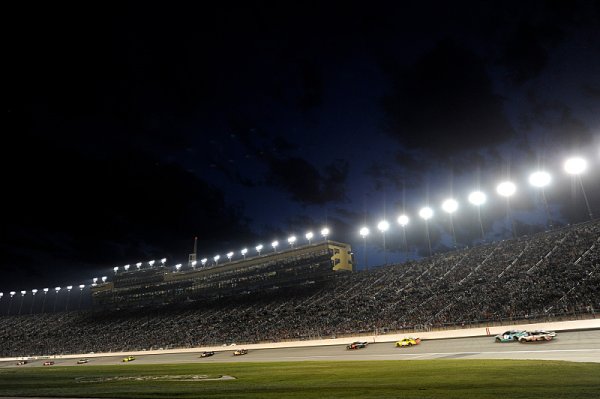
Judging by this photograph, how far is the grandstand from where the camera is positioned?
47.1 m

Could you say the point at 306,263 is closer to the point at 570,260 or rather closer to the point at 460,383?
the point at 570,260

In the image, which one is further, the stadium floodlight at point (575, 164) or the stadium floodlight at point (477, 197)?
the stadium floodlight at point (477, 197)

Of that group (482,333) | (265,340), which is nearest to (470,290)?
(482,333)

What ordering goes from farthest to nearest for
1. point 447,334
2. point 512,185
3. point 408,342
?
1. point 512,185
2. point 447,334
3. point 408,342

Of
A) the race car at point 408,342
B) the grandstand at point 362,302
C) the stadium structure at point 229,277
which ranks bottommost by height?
the race car at point 408,342

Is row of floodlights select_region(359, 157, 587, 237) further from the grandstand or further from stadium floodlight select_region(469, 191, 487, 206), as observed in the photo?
the grandstand

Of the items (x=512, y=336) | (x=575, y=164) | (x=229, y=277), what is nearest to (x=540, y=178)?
(x=575, y=164)

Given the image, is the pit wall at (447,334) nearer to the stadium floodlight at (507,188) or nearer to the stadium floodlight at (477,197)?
the stadium floodlight at (507,188)

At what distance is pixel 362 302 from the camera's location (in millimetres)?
64875

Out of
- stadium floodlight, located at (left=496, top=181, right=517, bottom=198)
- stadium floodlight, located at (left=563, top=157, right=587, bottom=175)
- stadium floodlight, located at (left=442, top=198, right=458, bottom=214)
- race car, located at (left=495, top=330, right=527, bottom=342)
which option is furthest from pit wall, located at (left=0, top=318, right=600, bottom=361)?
stadium floodlight, located at (left=442, top=198, right=458, bottom=214)

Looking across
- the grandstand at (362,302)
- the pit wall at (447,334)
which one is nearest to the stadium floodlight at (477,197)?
the grandstand at (362,302)

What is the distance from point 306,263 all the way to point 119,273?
71.1m

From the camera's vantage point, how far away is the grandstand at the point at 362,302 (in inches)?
1854

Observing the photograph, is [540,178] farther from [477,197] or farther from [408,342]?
[408,342]
